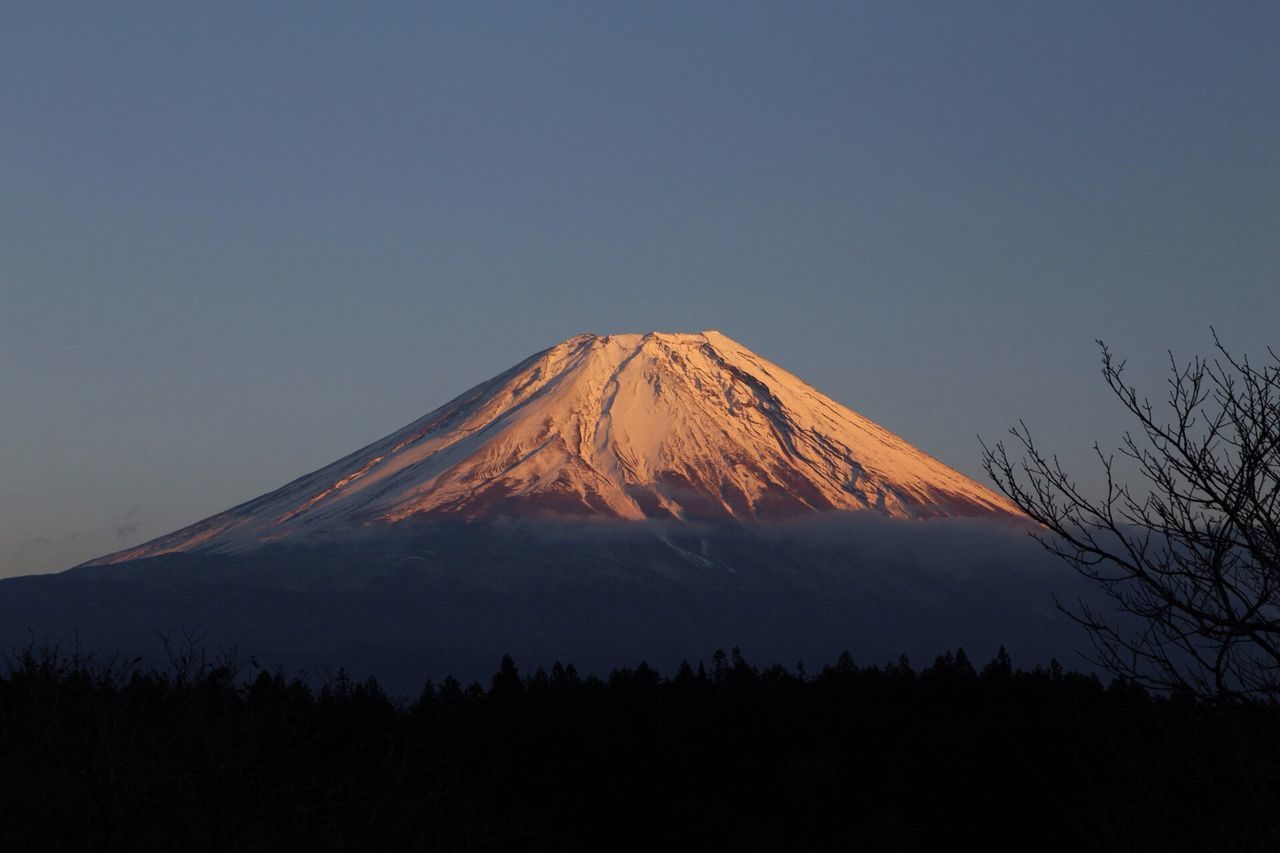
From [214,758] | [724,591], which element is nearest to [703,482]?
[724,591]

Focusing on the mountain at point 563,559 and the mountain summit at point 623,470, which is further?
the mountain summit at point 623,470

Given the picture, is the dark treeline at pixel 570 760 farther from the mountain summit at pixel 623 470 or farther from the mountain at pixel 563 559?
the mountain summit at pixel 623 470

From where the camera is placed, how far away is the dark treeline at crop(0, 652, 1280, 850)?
22406 millimetres

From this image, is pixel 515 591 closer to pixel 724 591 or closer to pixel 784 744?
pixel 724 591

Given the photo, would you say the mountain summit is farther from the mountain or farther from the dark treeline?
the dark treeline

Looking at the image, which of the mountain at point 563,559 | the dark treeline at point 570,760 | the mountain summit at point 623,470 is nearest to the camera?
the dark treeline at point 570,760

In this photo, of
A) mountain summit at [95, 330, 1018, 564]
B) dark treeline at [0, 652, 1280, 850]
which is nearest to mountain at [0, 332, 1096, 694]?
mountain summit at [95, 330, 1018, 564]

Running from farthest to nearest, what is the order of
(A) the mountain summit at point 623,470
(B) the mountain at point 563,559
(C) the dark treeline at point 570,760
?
1. (A) the mountain summit at point 623,470
2. (B) the mountain at point 563,559
3. (C) the dark treeline at point 570,760

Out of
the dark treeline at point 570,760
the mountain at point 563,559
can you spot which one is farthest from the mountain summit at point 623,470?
the dark treeline at point 570,760

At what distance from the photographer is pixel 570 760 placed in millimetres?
43125

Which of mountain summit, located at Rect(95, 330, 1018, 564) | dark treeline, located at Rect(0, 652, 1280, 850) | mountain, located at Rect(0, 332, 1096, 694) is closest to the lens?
dark treeline, located at Rect(0, 652, 1280, 850)

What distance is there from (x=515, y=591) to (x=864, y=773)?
477 ft

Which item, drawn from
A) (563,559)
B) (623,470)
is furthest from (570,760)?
(623,470)

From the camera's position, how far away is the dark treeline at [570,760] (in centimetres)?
2241
